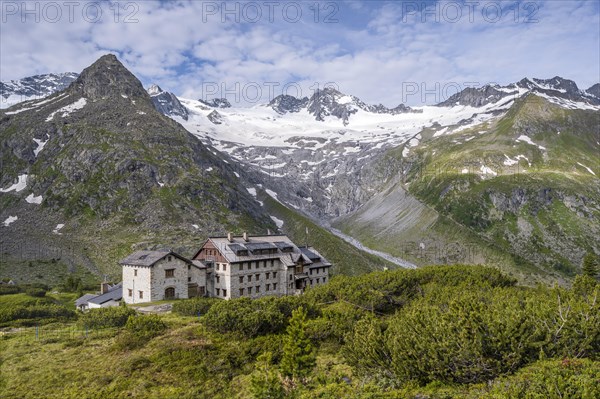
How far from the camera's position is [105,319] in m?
49.2

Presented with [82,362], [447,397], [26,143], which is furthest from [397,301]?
[26,143]

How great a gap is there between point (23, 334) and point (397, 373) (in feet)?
131

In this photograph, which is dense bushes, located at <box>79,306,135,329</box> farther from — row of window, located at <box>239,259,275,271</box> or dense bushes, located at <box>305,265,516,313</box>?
row of window, located at <box>239,259,275,271</box>

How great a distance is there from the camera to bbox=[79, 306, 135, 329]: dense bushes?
48.8 meters

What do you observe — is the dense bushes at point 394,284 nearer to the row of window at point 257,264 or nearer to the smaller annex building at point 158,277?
the row of window at point 257,264

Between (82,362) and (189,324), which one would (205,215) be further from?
(82,362)

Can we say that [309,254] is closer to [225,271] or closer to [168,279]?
[225,271]

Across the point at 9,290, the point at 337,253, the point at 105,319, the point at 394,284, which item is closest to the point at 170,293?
the point at 105,319

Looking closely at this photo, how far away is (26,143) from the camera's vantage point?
18875cm

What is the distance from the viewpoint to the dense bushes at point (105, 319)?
48781 mm

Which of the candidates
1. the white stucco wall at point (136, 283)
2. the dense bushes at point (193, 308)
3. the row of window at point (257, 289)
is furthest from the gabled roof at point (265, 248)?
the dense bushes at point (193, 308)

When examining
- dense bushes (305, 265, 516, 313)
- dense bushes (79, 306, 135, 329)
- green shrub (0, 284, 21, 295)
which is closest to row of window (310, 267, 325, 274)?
dense bushes (305, 265, 516, 313)

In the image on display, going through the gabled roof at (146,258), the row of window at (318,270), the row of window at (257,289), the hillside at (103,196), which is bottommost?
the row of window at (257,289)

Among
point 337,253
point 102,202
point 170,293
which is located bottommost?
point 337,253
